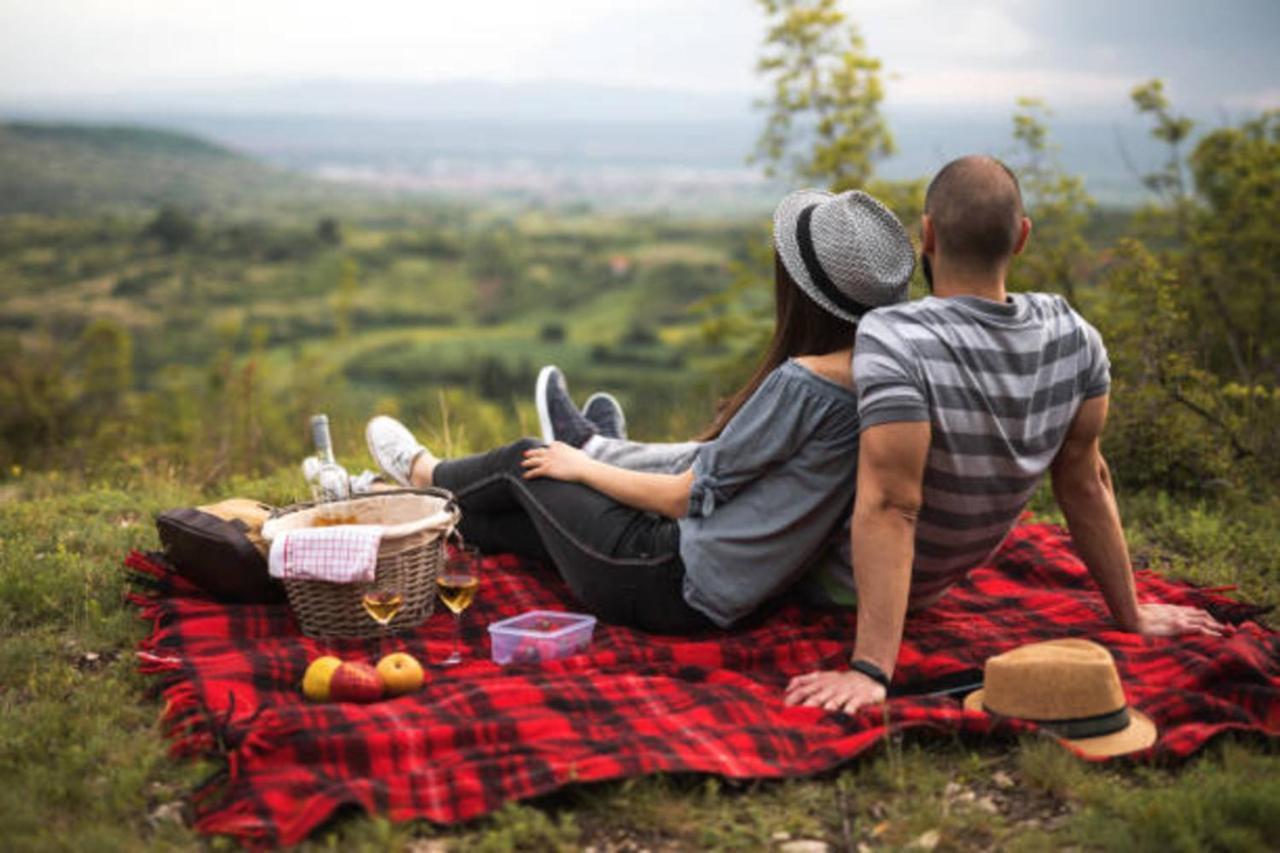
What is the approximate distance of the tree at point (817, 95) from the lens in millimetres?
14758

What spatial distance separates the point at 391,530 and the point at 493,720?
95cm

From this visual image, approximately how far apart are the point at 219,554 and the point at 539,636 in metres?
1.24

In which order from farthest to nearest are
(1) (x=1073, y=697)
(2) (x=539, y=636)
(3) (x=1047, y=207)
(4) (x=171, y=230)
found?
(4) (x=171, y=230)
(3) (x=1047, y=207)
(2) (x=539, y=636)
(1) (x=1073, y=697)

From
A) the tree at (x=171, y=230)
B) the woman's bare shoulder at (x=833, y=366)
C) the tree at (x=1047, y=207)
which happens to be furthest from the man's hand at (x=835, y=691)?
the tree at (x=171, y=230)

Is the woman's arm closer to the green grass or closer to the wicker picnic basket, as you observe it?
the wicker picnic basket

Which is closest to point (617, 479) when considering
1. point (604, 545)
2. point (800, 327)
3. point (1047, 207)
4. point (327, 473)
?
point (604, 545)

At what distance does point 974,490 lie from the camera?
10.9 ft

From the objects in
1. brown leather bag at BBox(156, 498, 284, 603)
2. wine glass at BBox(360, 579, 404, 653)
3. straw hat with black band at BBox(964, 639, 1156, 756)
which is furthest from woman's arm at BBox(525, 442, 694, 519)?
straw hat with black band at BBox(964, 639, 1156, 756)

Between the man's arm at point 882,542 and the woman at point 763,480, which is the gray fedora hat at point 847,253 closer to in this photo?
the woman at point 763,480

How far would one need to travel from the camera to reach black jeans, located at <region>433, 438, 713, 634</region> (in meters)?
3.77

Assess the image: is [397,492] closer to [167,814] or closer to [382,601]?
[382,601]

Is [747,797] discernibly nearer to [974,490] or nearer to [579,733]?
[579,733]

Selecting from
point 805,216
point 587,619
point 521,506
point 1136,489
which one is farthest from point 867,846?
point 1136,489

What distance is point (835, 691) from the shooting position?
3.23 m
